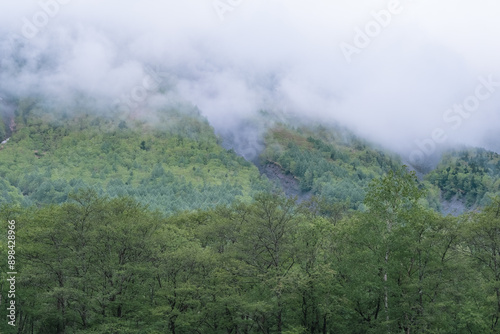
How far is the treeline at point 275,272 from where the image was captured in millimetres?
43438

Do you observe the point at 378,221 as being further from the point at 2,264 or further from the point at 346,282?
the point at 2,264

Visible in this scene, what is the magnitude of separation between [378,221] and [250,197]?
468 feet

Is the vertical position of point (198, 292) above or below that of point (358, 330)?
above

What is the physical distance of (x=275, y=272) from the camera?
154ft

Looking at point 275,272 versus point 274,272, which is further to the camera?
point 274,272

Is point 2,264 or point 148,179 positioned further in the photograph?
point 148,179

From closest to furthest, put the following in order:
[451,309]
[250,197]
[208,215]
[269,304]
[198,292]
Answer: [451,309] < [269,304] < [198,292] < [208,215] < [250,197]

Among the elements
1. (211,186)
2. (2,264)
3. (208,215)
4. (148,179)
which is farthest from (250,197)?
(2,264)

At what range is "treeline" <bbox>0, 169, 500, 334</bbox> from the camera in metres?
43.4

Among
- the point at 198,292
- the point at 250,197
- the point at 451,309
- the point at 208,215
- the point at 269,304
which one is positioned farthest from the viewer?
the point at 250,197

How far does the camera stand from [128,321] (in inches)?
1845

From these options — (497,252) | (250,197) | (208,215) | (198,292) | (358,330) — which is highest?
(250,197)

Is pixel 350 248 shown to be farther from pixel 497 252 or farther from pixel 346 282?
pixel 497 252

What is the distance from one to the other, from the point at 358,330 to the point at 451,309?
854 cm
